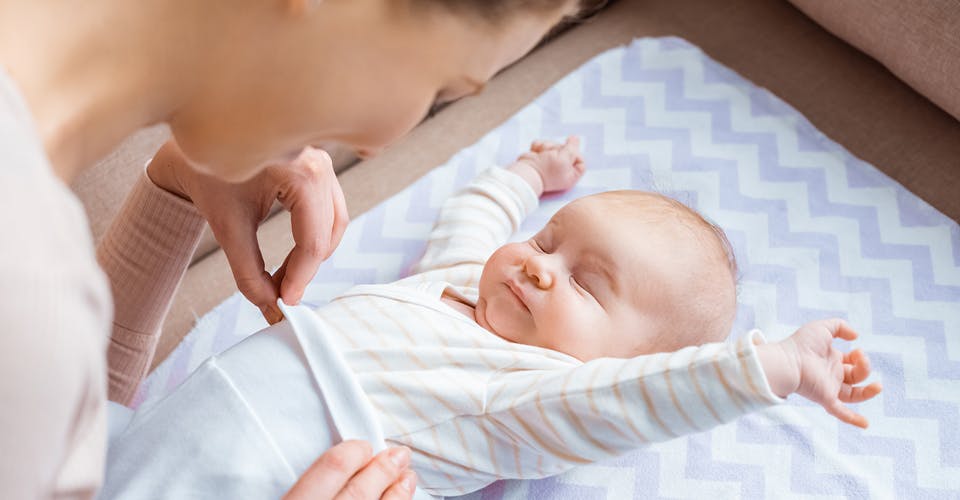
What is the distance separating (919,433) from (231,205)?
839 millimetres

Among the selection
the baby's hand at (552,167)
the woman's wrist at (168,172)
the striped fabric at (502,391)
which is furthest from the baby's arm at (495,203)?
the woman's wrist at (168,172)

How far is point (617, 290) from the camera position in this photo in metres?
1.15

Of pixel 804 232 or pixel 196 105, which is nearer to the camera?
pixel 196 105

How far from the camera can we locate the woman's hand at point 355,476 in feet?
2.89

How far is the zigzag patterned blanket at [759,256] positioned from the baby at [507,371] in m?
0.14

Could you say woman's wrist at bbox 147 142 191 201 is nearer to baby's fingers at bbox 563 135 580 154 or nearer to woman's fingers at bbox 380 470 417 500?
woman's fingers at bbox 380 470 417 500

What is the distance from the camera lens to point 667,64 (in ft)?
5.25

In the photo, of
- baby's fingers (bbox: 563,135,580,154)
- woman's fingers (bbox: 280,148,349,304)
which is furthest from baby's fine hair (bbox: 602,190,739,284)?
woman's fingers (bbox: 280,148,349,304)

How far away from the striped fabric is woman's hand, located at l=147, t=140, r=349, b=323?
83mm

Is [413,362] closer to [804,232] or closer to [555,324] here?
[555,324]

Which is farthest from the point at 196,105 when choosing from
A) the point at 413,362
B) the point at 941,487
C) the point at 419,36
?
the point at 941,487

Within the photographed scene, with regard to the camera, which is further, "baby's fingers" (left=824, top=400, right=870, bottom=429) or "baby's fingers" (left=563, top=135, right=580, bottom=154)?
"baby's fingers" (left=563, top=135, right=580, bottom=154)

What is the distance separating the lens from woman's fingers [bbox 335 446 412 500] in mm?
880

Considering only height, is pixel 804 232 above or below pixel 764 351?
below
